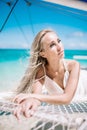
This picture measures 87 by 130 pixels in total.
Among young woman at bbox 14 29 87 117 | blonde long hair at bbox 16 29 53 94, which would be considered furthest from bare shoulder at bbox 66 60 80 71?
blonde long hair at bbox 16 29 53 94

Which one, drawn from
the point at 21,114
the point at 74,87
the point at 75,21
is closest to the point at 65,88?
the point at 74,87

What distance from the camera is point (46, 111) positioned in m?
1.30

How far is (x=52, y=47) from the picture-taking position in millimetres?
1434

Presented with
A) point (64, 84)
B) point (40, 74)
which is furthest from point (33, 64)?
point (64, 84)

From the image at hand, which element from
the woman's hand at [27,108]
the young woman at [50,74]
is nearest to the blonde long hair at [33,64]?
the young woman at [50,74]

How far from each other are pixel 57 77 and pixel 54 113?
256 mm

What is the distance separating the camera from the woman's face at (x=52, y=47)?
1433mm

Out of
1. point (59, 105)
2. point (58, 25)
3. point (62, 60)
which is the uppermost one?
point (58, 25)

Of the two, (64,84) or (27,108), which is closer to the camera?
(27,108)

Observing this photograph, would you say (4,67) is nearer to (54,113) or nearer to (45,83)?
(45,83)

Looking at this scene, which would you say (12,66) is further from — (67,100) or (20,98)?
(67,100)

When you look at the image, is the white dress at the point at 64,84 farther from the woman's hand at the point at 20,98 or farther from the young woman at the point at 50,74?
the woman's hand at the point at 20,98

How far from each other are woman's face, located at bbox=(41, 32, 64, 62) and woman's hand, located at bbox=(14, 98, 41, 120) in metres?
0.25

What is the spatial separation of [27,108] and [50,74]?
0.26 metres
